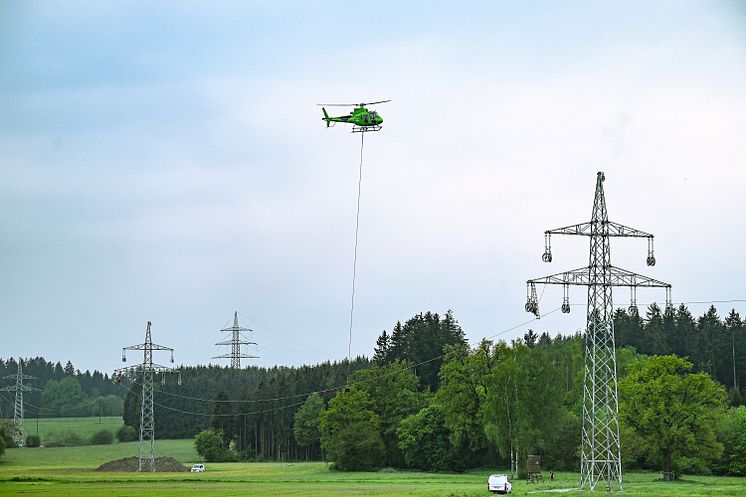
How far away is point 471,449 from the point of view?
128m

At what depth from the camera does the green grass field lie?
77.6m

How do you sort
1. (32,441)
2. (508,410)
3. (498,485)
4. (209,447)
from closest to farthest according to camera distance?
(498,485), (508,410), (209,447), (32,441)

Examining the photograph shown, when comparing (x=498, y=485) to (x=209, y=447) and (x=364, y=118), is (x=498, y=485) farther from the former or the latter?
(x=209, y=447)

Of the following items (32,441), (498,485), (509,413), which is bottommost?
(32,441)

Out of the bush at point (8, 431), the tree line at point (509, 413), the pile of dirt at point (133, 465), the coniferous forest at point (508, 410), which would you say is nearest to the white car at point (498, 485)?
the coniferous forest at point (508, 410)

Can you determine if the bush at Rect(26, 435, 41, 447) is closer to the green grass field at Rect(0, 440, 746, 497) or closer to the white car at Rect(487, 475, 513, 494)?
the green grass field at Rect(0, 440, 746, 497)

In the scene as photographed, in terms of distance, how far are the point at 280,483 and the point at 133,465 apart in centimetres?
3697

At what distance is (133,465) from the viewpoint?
132 m

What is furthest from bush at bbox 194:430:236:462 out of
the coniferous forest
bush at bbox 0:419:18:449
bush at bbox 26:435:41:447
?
bush at bbox 26:435:41:447

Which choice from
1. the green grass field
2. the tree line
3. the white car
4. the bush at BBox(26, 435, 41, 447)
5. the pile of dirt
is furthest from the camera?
the bush at BBox(26, 435, 41, 447)

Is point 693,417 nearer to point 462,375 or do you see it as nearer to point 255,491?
point 462,375

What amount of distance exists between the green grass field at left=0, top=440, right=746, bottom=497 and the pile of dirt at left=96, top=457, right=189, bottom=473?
239 cm

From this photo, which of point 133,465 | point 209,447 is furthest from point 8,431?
point 133,465

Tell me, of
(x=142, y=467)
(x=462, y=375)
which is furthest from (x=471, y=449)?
(x=142, y=467)
